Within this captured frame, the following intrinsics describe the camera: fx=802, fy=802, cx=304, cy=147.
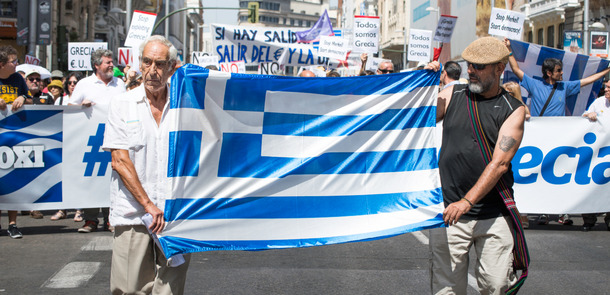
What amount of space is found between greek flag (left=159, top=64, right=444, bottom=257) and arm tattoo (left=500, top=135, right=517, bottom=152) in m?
0.54

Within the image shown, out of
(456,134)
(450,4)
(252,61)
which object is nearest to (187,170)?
(456,134)

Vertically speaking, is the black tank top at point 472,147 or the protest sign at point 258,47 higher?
the protest sign at point 258,47

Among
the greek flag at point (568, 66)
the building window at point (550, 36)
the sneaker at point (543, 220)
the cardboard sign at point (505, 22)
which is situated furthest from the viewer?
the building window at point (550, 36)

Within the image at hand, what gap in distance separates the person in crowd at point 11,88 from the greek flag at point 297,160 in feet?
17.5

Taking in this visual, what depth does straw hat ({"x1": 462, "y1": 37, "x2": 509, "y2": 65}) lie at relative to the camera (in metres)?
4.54

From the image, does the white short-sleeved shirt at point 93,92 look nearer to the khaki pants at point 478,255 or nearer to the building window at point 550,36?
the khaki pants at point 478,255

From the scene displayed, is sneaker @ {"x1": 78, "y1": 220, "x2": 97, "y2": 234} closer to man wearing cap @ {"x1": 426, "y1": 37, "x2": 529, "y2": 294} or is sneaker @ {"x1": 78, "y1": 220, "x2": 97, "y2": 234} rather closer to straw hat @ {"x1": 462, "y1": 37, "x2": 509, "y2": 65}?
man wearing cap @ {"x1": 426, "y1": 37, "x2": 529, "y2": 294}

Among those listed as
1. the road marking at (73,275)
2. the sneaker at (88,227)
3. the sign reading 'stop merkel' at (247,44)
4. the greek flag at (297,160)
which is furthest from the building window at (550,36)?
the greek flag at (297,160)

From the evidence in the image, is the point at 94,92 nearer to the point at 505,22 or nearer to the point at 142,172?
the point at 142,172

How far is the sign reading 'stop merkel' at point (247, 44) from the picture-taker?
17.6 metres

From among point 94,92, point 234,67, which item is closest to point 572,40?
point 234,67

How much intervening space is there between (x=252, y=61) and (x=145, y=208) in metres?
13.7

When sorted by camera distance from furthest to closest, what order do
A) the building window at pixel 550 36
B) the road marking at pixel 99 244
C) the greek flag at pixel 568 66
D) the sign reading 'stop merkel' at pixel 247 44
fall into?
the building window at pixel 550 36
the sign reading 'stop merkel' at pixel 247 44
the greek flag at pixel 568 66
the road marking at pixel 99 244

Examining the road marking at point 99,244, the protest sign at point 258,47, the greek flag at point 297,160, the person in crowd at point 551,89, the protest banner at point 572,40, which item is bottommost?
the road marking at point 99,244
